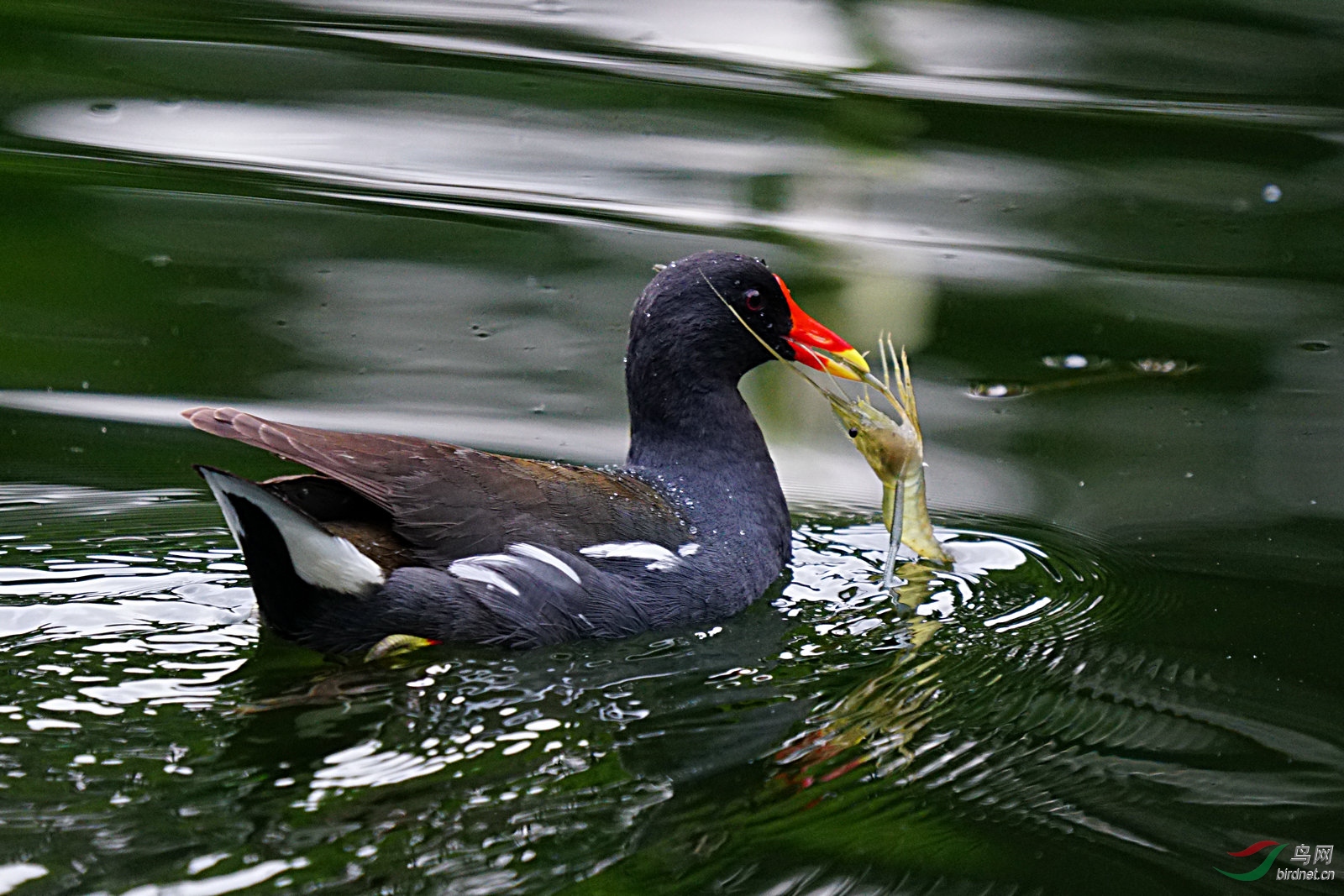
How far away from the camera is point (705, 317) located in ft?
14.8

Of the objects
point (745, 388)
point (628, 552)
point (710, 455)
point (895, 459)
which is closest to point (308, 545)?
point (628, 552)

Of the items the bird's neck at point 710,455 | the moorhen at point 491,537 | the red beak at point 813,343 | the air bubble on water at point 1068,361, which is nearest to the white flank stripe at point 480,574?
the moorhen at point 491,537

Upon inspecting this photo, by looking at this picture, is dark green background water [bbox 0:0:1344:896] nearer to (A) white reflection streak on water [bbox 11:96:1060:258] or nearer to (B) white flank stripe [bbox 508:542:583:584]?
(A) white reflection streak on water [bbox 11:96:1060:258]

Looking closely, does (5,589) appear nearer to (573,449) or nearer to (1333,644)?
(573,449)

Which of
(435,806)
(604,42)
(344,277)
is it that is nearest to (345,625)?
(435,806)

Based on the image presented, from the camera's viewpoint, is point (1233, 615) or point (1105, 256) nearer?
point (1233, 615)

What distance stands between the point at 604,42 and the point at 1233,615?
3.95 meters

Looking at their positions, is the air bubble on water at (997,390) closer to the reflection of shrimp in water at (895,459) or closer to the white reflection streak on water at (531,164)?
the white reflection streak on water at (531,164)

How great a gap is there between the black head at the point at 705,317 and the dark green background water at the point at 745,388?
634 mm

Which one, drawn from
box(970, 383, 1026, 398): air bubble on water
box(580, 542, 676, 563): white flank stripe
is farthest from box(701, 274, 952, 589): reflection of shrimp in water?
box(970, 383, 1026, 398): air bubble on water

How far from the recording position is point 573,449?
17.1 feet

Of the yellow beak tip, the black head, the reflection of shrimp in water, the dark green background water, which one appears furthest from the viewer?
the yellow beak tip

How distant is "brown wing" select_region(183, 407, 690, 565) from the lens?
3.74 m

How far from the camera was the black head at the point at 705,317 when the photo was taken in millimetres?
4477
